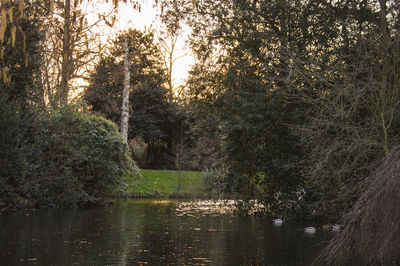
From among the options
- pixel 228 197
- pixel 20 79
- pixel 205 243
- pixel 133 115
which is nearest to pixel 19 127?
pixel 20 79

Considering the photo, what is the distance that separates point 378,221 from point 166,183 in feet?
86.6

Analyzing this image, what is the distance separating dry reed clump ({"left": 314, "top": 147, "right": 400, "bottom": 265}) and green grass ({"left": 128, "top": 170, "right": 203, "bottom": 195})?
22.4m

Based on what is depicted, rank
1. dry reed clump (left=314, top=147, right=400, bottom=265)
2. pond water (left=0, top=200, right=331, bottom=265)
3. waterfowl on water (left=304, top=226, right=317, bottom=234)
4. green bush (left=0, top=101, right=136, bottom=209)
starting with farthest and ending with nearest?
1. green bush (left=0, top=101, right=136, bottom=209)
2. waterfowl on water (left=304, top=226, right=317, bottom=234)
3. pond water (left=0, top=200, right=331, bottom=265)
4. dry reed clump (left=314, top=147, right=400, bottom=265)

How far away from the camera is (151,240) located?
36.0ft

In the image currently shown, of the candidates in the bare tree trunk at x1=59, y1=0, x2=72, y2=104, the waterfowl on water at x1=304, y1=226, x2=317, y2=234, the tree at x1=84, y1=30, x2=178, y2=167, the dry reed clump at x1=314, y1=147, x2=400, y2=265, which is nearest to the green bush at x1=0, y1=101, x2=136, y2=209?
the bare tree trunk at x1=59, y1=0, x2=72, y2=104

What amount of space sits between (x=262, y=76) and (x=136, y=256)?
8034 millimetres

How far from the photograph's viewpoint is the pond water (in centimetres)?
852

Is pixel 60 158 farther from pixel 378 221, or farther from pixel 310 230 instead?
pixel 378 221

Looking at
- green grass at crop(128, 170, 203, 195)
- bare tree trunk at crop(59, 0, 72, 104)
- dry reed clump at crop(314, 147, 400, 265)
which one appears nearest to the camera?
dry reed clump at crop(314, 147, 400, 265)

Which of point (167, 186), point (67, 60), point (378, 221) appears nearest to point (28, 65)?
point (67, 60)

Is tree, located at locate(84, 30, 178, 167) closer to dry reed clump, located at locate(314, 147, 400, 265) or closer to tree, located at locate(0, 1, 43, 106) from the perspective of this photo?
tree, located at locate(0, 1, 43, 106)

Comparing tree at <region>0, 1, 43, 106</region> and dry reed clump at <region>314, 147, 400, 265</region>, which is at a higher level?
tree at <region>0, 1, 43, 106</region>

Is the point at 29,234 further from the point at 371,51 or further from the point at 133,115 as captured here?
the point at 133,115

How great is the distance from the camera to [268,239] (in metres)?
11.6
